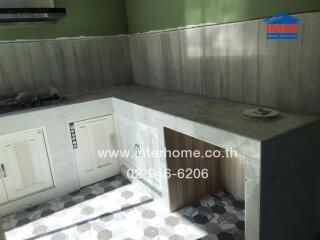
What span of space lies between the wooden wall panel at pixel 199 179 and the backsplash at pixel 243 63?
0.48 metres

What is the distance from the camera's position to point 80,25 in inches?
115

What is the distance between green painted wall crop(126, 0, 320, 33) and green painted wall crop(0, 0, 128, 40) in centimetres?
14

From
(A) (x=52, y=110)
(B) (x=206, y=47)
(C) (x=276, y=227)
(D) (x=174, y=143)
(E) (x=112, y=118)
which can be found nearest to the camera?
(C) (x=276, y=227)

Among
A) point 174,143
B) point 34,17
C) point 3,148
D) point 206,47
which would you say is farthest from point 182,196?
point 34,17

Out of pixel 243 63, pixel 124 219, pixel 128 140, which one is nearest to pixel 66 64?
pixel 128 140

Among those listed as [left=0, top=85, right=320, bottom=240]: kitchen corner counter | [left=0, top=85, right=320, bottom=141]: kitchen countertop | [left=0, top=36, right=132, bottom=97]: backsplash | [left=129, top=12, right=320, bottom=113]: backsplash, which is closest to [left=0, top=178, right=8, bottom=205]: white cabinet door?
[left=0, top=85, right=320, bottom=240]: kitchen corner counter

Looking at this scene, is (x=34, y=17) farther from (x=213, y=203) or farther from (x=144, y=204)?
(x=213, y=203)

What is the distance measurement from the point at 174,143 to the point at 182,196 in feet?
1.51

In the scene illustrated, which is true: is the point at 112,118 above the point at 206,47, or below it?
below

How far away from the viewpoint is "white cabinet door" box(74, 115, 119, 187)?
8.35ft

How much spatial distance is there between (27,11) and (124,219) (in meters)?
1.78

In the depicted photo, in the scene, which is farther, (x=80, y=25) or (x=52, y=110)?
(x=80, y=25)

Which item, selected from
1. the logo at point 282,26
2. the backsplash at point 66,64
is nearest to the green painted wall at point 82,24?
the backsplash at point 66,64

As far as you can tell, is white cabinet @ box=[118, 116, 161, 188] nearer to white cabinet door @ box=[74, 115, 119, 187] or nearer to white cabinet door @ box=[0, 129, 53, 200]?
white cabinet door @ box=[74, 115, 119, 187]
